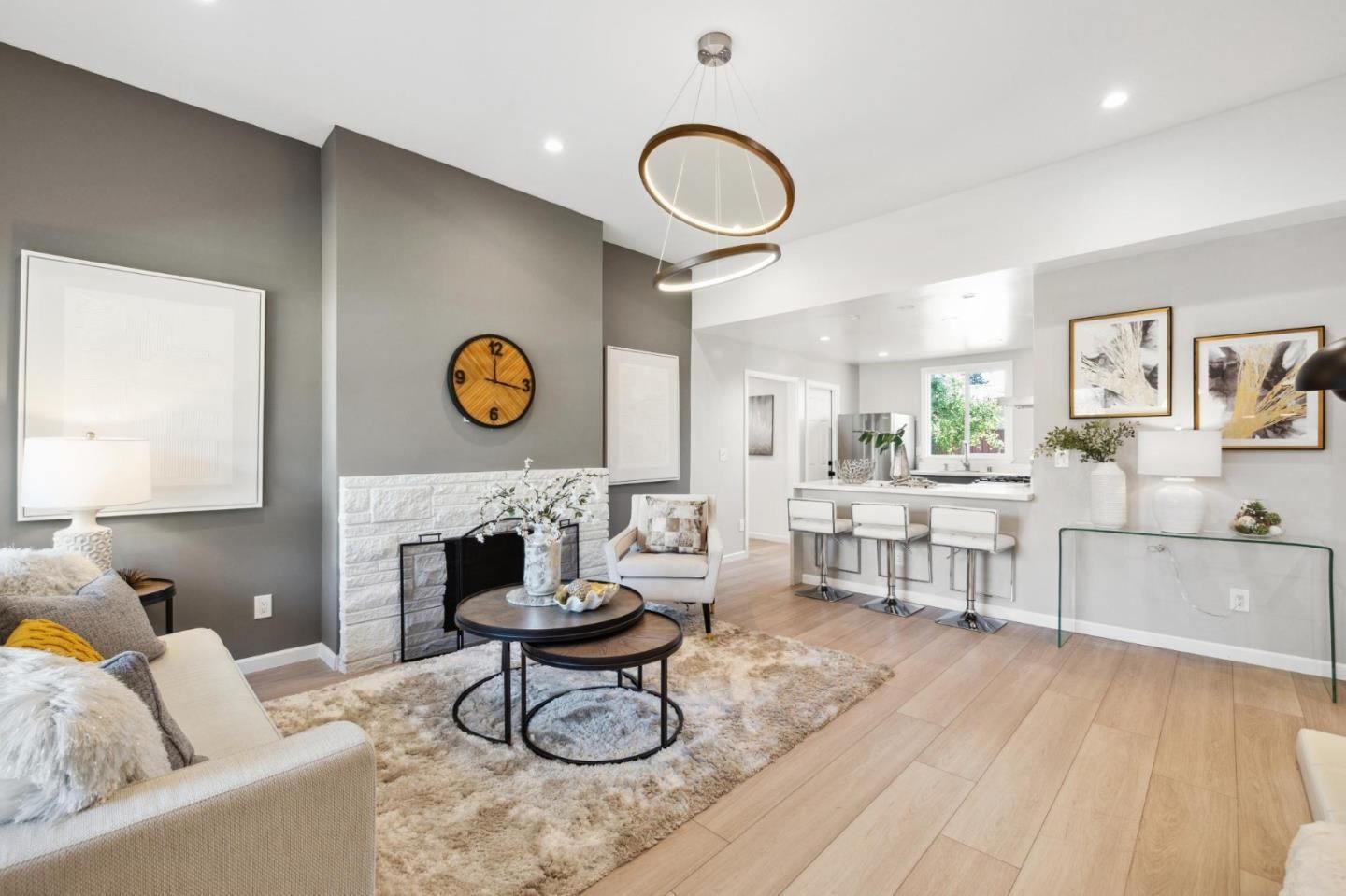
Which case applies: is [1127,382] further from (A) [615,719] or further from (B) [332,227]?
(B) [332,227]

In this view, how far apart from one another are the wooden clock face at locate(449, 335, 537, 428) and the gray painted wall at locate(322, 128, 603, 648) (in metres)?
0.07

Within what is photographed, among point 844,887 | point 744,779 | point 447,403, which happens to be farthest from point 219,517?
point 844,887

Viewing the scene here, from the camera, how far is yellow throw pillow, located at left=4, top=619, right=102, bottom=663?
1460 mm

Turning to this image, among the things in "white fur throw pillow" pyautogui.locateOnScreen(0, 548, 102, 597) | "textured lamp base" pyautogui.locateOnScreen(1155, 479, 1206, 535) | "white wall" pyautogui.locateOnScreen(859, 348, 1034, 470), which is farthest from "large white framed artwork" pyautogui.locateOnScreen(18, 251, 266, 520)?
"white wall" pyautogui.locateOnScreen(859, 348, 1034, 470)

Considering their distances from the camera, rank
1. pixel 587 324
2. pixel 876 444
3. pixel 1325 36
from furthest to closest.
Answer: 1. pixel 876 444
2. pixel 587 324
3. pixel 1325 36

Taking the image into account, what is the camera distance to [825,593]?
4.80m

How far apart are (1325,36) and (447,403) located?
4.62m

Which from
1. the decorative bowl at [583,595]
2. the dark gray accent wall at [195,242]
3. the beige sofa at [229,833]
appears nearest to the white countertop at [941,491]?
the decorative bowl at [583,595]

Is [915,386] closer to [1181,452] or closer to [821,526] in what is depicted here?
[821,526]

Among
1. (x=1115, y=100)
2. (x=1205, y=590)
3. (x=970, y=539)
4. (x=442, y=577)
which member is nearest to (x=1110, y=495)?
(x=1205, y=590)

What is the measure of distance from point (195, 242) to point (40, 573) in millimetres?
1898

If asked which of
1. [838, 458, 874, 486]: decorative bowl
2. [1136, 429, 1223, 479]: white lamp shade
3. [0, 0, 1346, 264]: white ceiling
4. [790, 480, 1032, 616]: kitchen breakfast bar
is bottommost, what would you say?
[790, 480, 1032, 616]: kitchen breakfast bar

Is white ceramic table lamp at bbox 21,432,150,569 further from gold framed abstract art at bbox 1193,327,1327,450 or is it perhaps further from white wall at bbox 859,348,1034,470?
white wall at bbox 859,348,1034,470

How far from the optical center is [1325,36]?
99.4 inches
